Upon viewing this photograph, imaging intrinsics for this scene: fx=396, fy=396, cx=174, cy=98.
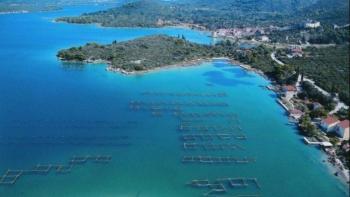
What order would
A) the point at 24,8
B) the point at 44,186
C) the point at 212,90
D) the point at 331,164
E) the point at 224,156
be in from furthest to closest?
the point at 24,8, the point at 212,90, the point at 224,156, the point at 331,164, the point at 44,186

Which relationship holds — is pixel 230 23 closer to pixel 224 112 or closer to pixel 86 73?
pixel 86 73

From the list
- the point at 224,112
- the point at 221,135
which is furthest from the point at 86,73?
the point at 221,135

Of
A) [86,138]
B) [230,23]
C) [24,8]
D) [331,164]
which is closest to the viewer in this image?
[331,164]

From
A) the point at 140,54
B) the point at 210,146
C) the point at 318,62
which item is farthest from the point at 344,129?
the point at 140,54

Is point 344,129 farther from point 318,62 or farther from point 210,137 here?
point 318,62

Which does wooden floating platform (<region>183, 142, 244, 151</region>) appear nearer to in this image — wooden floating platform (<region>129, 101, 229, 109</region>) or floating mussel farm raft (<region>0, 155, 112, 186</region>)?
floating mussel farm raft (<region>0, 155, 112, 186</region>)
